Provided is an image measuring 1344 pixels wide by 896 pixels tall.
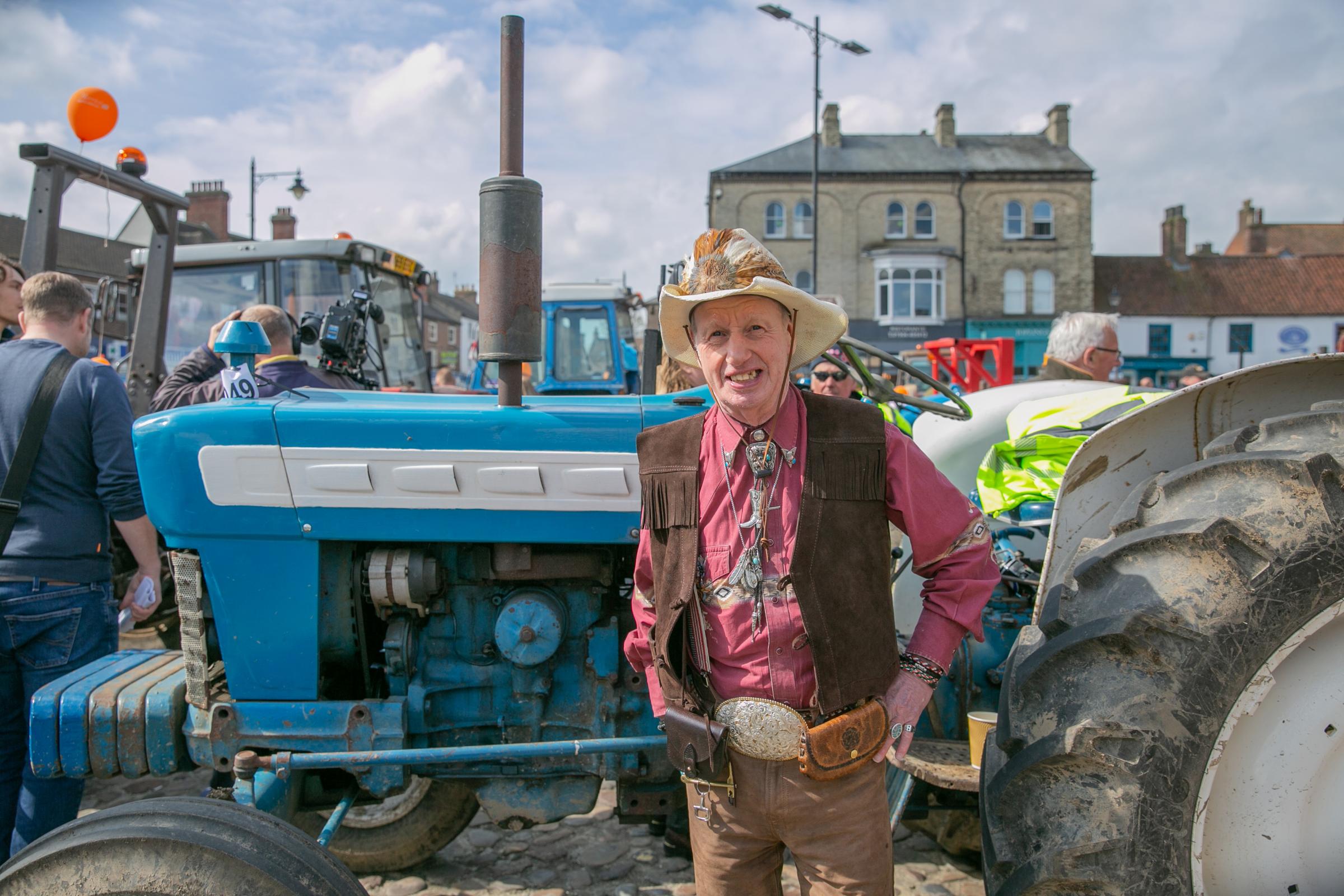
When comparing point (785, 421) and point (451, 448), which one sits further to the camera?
point (451, 448)

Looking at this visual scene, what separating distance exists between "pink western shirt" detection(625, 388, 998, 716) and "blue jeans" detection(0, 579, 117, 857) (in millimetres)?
2063

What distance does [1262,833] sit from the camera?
1.62 metres

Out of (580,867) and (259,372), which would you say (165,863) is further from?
(259,372)

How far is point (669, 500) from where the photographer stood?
5.46ft

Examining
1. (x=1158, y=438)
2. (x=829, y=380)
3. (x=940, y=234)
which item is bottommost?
(x=1158, y=438)

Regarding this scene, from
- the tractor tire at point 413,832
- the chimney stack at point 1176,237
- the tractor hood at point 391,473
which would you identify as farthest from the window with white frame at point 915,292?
the tractor hood at point 391,473

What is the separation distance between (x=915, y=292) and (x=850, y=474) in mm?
30107

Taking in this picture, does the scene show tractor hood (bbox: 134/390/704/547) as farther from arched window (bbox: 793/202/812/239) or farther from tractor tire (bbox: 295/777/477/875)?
arched window (bbox: 793/202/812/239)

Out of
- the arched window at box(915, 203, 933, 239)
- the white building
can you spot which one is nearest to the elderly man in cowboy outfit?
the arched window at box(915, 203, 933, 239)

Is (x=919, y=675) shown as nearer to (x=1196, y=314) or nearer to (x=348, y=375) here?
(x=348, y=375)

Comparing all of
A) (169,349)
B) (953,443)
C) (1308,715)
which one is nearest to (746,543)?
(1308,715)

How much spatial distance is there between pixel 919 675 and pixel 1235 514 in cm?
64

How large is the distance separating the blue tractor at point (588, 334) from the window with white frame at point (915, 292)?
63.6ft

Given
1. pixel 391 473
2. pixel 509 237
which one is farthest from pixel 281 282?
pixel 509 237
